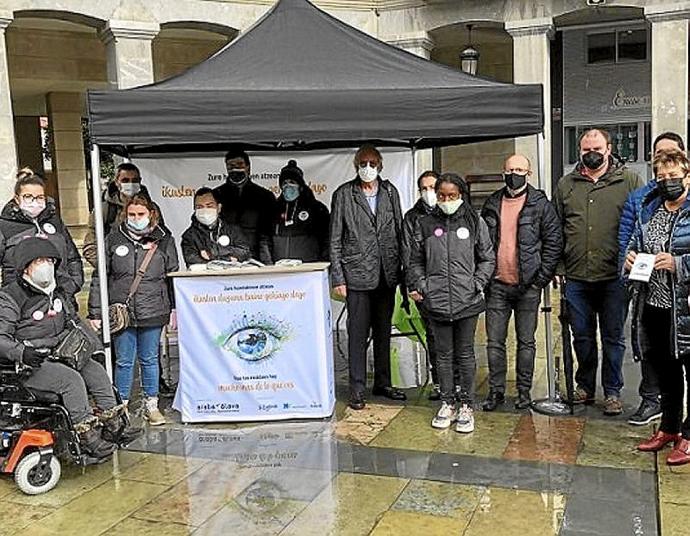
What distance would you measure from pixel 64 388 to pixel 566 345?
10.4 feet

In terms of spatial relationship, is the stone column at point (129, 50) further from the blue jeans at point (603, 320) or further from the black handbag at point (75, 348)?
the blue jeans at point (603, 320)

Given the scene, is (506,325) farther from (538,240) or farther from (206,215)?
(206,215)

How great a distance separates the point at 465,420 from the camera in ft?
16.2

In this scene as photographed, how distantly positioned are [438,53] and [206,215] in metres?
12.4

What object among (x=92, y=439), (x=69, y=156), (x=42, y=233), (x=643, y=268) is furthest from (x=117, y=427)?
(x=69, y=156)

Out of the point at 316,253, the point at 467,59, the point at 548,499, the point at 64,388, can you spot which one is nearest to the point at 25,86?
the point at 467,59

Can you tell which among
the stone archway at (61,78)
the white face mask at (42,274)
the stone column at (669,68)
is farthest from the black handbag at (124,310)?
the stone column at (669,68)

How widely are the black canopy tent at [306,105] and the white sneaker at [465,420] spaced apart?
174 cm

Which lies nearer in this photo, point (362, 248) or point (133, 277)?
point (133, 277)

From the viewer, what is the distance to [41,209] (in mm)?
4801

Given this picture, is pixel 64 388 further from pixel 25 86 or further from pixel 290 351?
pixel 25 86

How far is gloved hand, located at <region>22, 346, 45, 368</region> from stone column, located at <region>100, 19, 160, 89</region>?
778 centimetres

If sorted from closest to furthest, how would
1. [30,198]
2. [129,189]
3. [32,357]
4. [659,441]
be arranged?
[32,357]
[659,441]
[30,198]
[129,189]

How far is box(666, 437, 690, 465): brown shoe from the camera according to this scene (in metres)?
4.25
